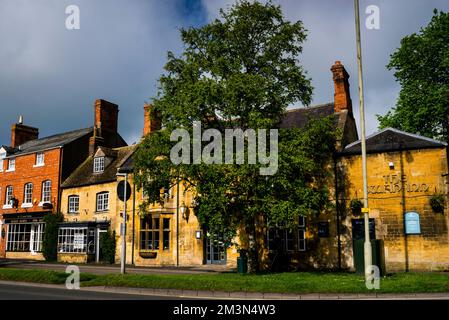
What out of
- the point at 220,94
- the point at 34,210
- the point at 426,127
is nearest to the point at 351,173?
the point at 220,94

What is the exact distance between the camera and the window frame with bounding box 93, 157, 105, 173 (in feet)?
115

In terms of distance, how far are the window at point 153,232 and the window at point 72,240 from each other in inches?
210

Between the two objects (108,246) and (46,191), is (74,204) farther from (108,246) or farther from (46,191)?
(108,246)

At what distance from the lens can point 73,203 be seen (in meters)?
35.1

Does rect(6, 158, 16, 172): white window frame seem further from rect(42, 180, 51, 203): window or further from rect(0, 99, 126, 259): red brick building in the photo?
rect(42, 180, 51, 203): window

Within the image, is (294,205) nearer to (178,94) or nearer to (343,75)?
(178,94)

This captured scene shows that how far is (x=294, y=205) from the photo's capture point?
1919cm

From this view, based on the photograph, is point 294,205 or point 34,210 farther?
point 34,210

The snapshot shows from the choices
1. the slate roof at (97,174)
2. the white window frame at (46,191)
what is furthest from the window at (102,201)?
the white window frame at (46,191)

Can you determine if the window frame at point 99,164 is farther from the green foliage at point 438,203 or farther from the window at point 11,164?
the green foliage at point 438,203

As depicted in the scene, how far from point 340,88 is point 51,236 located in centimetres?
2442

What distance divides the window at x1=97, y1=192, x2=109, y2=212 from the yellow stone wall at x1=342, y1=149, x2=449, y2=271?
1798 centimetres

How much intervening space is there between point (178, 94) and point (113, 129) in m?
20.8

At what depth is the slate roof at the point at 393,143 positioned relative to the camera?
872 inches
